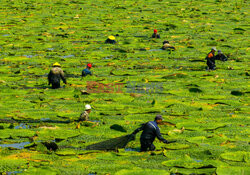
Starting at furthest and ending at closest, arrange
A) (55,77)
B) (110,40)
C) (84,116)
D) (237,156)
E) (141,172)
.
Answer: (110,40) → (55,77) → (84,116) → (237,156) → (141,172)

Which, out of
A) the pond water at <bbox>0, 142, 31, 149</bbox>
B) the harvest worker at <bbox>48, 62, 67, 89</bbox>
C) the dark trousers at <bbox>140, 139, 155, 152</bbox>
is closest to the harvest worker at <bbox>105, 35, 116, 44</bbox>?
the harvest worker at <bbox>48, 62, 67, 89</bbox>

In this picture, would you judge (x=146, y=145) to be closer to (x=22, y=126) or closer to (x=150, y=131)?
(x=150, y=131)

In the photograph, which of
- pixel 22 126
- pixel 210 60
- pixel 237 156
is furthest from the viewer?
pixel 210 60

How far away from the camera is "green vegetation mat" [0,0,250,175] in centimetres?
1034

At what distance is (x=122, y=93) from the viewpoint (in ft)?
54.0

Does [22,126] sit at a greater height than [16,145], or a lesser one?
greater

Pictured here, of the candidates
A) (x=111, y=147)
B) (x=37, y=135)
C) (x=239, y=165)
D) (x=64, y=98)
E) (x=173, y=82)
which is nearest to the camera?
(x=239, y=165)

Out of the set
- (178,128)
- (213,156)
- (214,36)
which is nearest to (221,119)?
(178,128)

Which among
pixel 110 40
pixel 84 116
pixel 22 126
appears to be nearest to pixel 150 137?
pixel 84 116

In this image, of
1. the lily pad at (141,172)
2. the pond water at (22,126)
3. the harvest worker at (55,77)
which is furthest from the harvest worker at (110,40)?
the lily pad at (141,172)

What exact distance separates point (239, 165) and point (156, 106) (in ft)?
17.5

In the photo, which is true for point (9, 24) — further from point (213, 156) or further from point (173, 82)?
point (213, 156)

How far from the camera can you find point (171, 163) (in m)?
9.91

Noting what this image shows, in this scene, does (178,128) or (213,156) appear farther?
(178,128)
